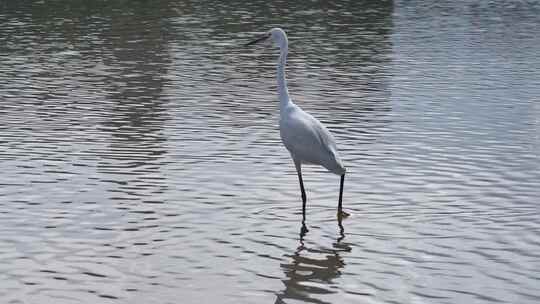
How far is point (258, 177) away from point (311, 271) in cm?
379

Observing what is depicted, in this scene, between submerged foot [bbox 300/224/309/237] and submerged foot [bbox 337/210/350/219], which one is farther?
submerged foot [bbox 337/210/350/219]

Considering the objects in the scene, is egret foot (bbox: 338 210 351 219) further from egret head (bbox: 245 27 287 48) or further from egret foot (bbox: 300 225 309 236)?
egret head (bbox: 245 27 287 48)

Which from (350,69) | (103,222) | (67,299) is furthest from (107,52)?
(67,299)

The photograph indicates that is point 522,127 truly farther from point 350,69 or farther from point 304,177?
point 350,69

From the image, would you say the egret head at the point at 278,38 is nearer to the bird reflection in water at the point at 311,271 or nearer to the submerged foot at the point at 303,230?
the submerged foot at the point at 303,230

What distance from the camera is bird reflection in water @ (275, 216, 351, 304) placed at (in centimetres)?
951

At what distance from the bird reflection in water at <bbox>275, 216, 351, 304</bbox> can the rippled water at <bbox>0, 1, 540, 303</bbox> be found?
0.03m

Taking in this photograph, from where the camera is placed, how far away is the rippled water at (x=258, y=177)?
9914 mm

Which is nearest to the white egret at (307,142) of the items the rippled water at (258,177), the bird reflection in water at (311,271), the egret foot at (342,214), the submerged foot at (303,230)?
the egret foot at (342,214)

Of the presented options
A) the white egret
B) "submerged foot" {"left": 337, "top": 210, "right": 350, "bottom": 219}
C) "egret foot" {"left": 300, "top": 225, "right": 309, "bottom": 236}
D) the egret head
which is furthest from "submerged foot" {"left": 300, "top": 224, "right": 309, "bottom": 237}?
the egret head

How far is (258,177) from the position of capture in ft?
45.7

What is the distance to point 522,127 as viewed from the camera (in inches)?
683

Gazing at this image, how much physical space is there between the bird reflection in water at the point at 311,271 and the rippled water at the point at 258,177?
3cm

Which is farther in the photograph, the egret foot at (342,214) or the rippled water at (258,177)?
the egret foot at (342,214)
